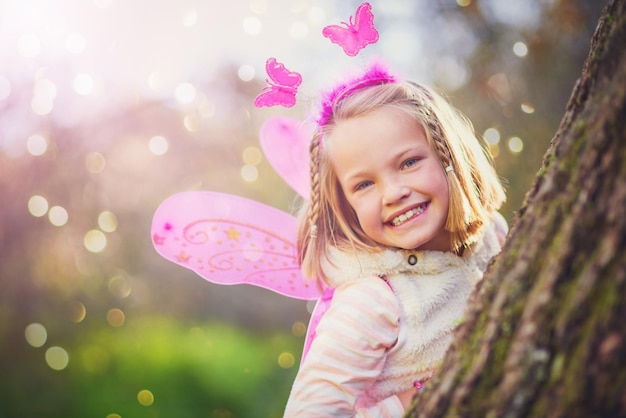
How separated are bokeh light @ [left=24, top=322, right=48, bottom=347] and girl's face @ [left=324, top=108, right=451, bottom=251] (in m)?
2.82

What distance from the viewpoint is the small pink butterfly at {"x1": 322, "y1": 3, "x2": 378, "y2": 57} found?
4.40ft

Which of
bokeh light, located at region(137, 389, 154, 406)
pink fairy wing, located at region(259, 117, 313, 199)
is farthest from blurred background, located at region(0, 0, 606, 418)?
pink fairy wing, located at region(259, 117, 313, 199)

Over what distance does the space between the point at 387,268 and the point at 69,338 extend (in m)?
2.80

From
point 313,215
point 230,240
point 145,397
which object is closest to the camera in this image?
point 313,215

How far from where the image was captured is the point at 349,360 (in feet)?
3.68

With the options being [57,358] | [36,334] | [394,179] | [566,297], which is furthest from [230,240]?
[36,334]

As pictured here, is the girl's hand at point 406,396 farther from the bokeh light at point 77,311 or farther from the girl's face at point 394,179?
the bokeh light at point 77,311

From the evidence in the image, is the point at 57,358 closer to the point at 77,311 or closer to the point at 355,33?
the point at 77,311

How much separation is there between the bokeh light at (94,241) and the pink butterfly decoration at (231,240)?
2.45m

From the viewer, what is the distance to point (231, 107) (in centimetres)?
402

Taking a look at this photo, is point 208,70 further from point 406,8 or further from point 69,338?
point 69,338

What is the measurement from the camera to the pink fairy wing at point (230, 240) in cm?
145

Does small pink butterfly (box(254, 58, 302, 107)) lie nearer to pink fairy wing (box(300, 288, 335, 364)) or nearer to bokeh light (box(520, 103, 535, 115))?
pink fairy wing (box(300, 288, 335, 364))

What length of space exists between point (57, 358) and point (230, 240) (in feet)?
7.79
